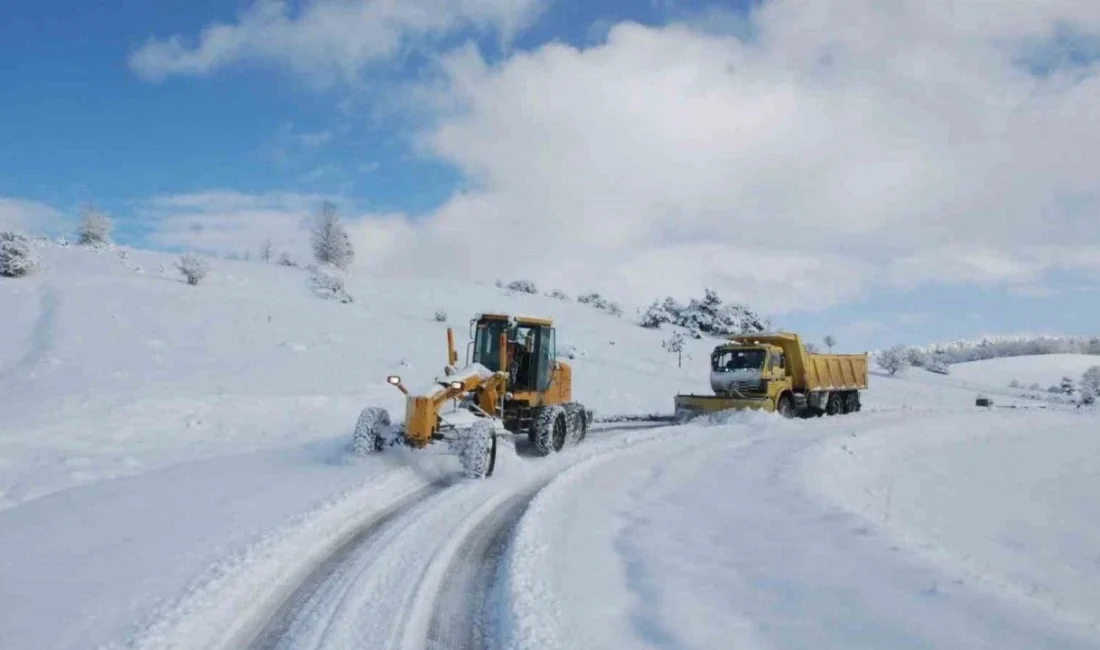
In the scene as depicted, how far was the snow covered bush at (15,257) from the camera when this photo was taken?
106 ft

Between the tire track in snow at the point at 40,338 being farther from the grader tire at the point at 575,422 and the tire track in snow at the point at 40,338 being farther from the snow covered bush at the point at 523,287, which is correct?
the snow covered bush at the point at 523,287

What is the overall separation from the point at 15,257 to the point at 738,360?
31.4 m

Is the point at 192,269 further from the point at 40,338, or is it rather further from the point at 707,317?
the point at 707,317

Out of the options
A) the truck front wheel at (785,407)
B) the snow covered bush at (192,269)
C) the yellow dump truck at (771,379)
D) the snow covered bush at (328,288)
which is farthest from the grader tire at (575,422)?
the snow covered bush at (192,269)

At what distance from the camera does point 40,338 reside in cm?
2281

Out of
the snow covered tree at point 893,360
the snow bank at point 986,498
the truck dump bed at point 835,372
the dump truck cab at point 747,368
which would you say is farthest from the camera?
the snow covered tree at point 893,360

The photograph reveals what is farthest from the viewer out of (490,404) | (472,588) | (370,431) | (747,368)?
(747,368)

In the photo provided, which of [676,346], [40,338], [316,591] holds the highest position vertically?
[676,346]

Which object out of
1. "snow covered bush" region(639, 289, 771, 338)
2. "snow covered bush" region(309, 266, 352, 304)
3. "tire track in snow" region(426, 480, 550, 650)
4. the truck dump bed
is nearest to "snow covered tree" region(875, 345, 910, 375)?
"snow covered bush" region(639, 289, 771, 338)

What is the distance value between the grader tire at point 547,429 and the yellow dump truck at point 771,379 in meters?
8.42

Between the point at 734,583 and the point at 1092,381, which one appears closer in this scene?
the point at 734,583

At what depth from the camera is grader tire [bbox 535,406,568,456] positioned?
14256mm

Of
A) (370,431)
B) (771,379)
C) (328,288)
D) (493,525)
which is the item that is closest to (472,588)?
(493,525)

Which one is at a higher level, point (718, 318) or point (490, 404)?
point (718, 318)
